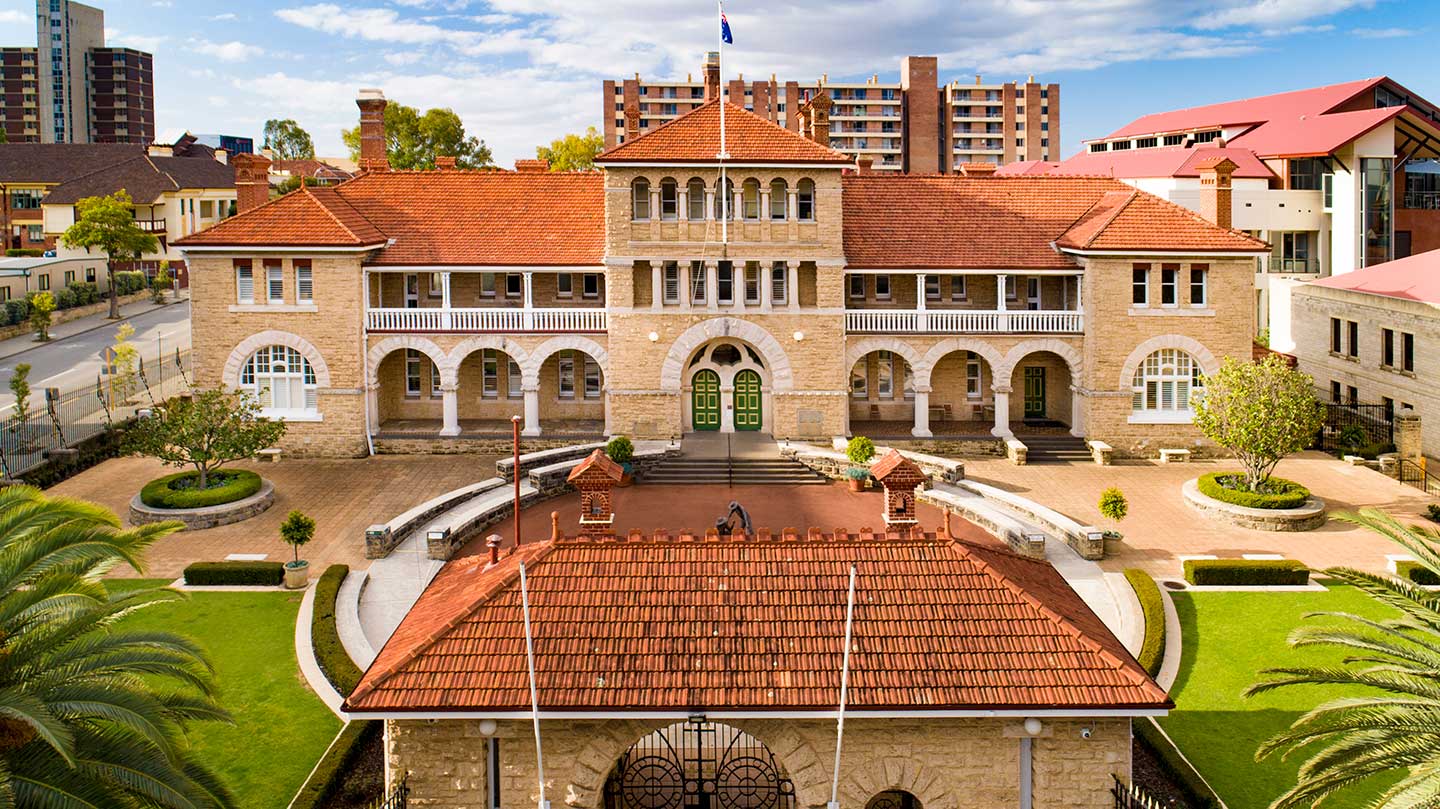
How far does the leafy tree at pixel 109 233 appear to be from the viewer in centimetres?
8456

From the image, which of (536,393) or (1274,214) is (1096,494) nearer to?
(536,393)

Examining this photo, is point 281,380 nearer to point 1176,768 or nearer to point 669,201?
point 669,201

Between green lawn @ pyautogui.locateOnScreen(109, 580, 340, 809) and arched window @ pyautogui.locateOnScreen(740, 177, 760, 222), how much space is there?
2173 cm

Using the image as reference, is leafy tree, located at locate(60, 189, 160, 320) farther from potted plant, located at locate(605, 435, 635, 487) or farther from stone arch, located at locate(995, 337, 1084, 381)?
stone arch, located at locate(995, 337, 1084, 381)

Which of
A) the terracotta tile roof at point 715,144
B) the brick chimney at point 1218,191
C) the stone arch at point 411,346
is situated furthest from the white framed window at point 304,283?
the brick chimney at point 1218,191

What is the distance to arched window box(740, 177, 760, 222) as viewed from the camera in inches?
1886

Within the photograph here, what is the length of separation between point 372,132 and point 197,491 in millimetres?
21142

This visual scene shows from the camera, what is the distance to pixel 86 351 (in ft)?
231

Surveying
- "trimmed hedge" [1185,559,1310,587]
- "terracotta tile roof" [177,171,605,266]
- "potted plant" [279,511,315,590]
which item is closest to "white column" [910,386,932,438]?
"terracotta tile roof" [177,171,605,266]

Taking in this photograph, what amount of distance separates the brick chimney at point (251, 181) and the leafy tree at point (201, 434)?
1163 centimetres

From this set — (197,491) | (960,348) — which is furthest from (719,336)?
(197,491)

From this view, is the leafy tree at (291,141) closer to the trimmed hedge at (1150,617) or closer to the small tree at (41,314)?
the small tree at (41,314)

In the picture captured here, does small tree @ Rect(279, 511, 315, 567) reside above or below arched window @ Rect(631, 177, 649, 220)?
below

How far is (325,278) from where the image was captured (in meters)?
48.0
